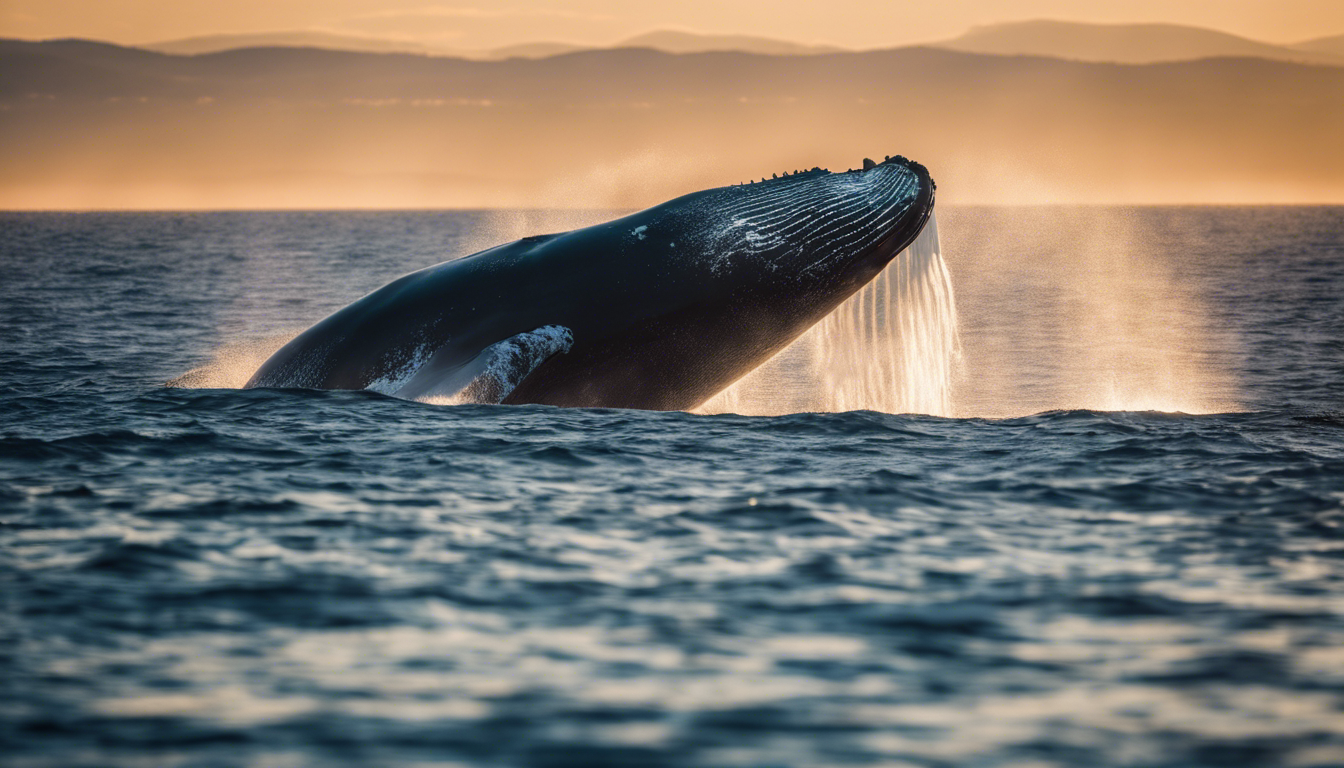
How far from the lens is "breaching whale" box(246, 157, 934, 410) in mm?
15023

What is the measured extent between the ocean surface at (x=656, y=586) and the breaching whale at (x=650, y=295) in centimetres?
52

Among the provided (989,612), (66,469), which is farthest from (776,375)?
(989,612)

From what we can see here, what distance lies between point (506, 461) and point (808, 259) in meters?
4.39

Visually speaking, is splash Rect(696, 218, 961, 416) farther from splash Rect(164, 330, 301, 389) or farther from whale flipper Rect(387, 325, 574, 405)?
splash Rect(164, 330, 301, 389)

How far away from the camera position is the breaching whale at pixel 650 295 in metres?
15.0

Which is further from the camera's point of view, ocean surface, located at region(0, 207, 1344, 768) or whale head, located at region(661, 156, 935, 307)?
whale head, located at region(661, 156, 935, 307)

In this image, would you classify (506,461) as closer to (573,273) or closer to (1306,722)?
(573,273)

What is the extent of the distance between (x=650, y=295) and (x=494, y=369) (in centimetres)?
200

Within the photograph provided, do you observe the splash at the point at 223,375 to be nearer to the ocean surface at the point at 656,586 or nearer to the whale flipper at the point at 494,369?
the ocean surface at the point at 656,586

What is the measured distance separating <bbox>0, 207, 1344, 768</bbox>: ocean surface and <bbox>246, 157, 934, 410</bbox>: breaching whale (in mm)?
519

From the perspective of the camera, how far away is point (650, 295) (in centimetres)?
1506

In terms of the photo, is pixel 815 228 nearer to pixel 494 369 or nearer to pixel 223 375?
pixel 494 369

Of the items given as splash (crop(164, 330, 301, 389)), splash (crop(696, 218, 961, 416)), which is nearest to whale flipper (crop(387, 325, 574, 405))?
splash (crop(696, 218, 961, 416))

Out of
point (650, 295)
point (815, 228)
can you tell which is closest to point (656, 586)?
point (650, 295)
